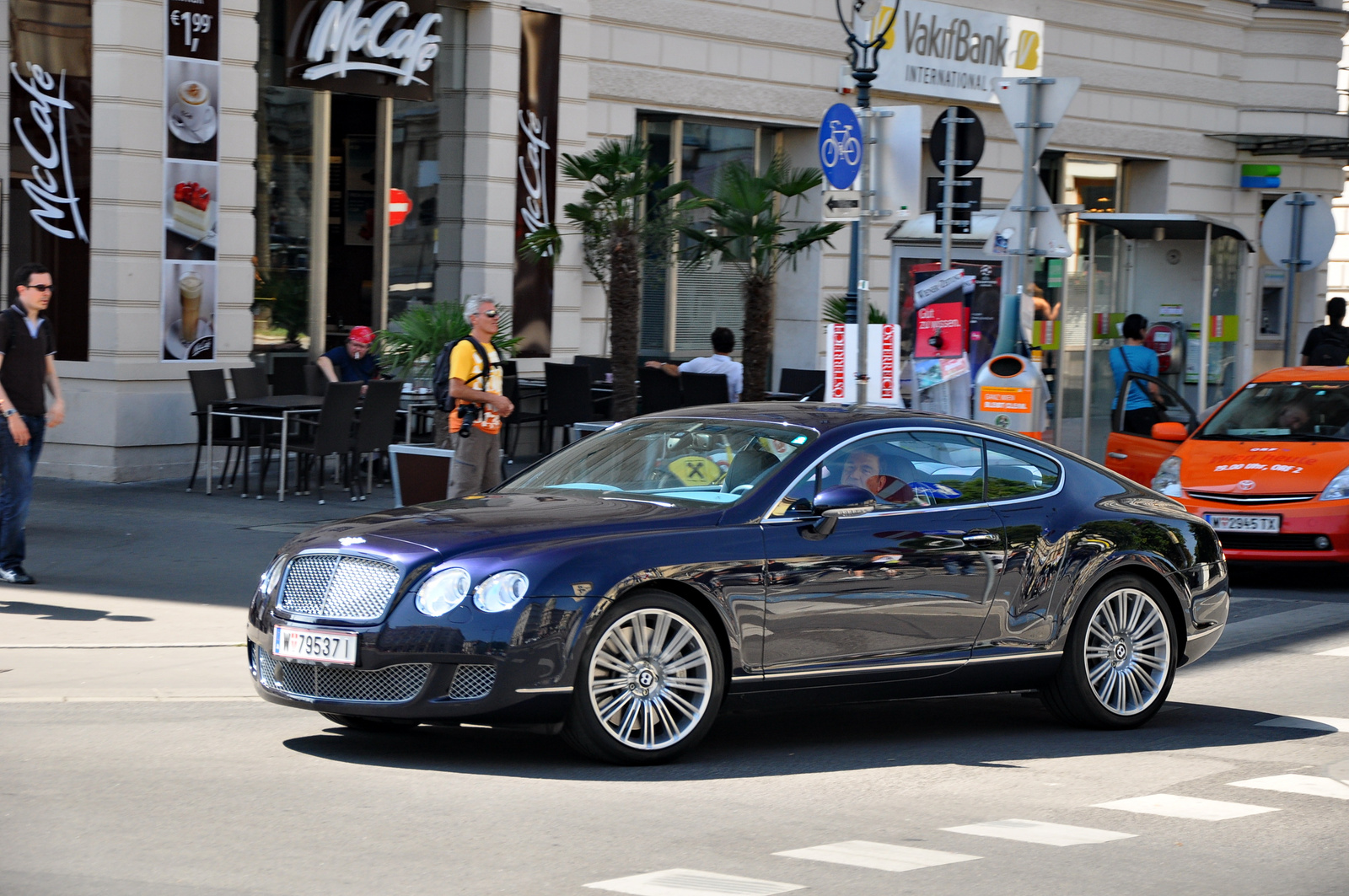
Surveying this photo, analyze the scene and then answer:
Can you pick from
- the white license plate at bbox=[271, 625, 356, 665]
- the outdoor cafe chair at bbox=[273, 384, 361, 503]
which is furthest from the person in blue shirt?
the white license plate at bbox=[271, 625, 356, 665]

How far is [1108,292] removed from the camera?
21375mm

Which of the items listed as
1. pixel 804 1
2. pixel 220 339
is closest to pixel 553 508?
pixel 220 339

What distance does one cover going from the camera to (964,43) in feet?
84.9

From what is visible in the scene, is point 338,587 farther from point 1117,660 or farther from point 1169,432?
point 1169,432

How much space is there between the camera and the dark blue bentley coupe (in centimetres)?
659

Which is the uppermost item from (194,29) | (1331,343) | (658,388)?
(194,29)

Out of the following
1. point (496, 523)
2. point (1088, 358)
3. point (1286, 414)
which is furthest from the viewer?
→ point (1088, 358)

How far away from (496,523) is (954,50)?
20.3 meters

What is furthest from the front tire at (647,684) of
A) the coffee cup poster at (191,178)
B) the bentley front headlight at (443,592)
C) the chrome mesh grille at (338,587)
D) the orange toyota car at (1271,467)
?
the coffee cup poster at (191,178)

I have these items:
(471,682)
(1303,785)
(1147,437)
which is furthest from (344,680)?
(1147,437)

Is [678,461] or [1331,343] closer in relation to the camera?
[678,461]

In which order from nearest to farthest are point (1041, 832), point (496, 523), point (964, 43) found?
1. point (1041, 832)
2. point (496, 523)
3. point (964, 43)

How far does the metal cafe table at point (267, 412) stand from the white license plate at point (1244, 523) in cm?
752

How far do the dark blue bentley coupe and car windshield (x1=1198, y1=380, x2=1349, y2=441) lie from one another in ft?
17.9
